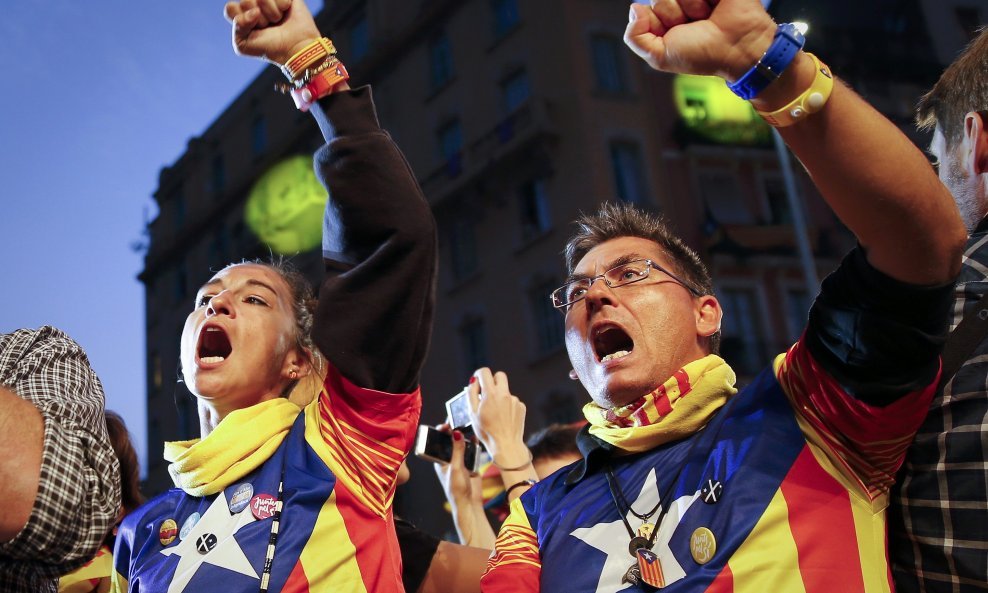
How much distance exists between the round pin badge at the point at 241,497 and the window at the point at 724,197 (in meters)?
17.9

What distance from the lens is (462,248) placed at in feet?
68.7

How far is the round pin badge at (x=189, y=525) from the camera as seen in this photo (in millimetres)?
2533

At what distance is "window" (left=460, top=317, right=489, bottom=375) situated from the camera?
65.3 ft

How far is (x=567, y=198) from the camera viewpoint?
18.5 metres

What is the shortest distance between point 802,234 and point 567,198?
5281mm

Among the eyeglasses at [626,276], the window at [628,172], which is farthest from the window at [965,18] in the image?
the eyeglasses at [626,276]

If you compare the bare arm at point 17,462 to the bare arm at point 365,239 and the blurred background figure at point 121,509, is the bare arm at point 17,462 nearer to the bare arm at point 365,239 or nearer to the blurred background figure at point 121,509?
the bare arm at point 365,239

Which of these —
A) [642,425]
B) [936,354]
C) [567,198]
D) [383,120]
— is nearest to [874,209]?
[936,354]

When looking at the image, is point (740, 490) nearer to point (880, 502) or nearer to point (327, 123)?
point (880, 502)

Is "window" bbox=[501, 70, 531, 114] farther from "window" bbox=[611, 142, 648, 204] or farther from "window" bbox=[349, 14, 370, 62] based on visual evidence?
"window" bbox=[349, 14, 370, 62]

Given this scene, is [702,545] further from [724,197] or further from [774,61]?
[724,197]

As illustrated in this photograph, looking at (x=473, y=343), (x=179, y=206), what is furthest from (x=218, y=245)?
(x=473, y=343)

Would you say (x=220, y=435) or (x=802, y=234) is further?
(x=802, y=234)

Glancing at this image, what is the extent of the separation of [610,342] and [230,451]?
1135 mm
